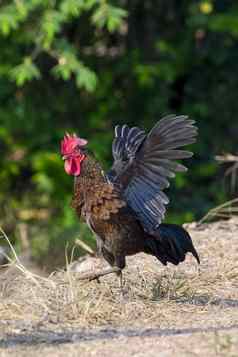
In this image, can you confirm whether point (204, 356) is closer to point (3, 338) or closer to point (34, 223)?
point (3, 338)

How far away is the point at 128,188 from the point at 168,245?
462 millimetres

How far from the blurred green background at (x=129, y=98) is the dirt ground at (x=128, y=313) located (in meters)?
6.67

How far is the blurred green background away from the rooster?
723 centimetres

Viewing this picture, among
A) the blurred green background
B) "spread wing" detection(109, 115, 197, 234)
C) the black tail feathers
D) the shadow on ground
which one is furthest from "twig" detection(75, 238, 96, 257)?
the blurred green background

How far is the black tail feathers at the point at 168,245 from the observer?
21.1 ft

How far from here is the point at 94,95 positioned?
14.7 meters

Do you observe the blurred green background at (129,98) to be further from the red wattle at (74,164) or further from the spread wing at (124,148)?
the red wattle at (74,164)

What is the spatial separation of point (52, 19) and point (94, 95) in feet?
11.8

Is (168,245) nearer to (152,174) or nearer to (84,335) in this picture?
A: (152,174)

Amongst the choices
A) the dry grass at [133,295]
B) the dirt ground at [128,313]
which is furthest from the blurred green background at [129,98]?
the dirt ground at [128,313]

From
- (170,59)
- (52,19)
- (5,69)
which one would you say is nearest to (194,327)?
(52,19)

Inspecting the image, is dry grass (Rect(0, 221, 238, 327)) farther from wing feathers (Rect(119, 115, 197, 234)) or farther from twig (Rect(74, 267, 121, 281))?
wing feathers (Rect(119, 115, 197, 234))

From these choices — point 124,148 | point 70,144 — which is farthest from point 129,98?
point 70,144

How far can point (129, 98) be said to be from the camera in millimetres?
14680
